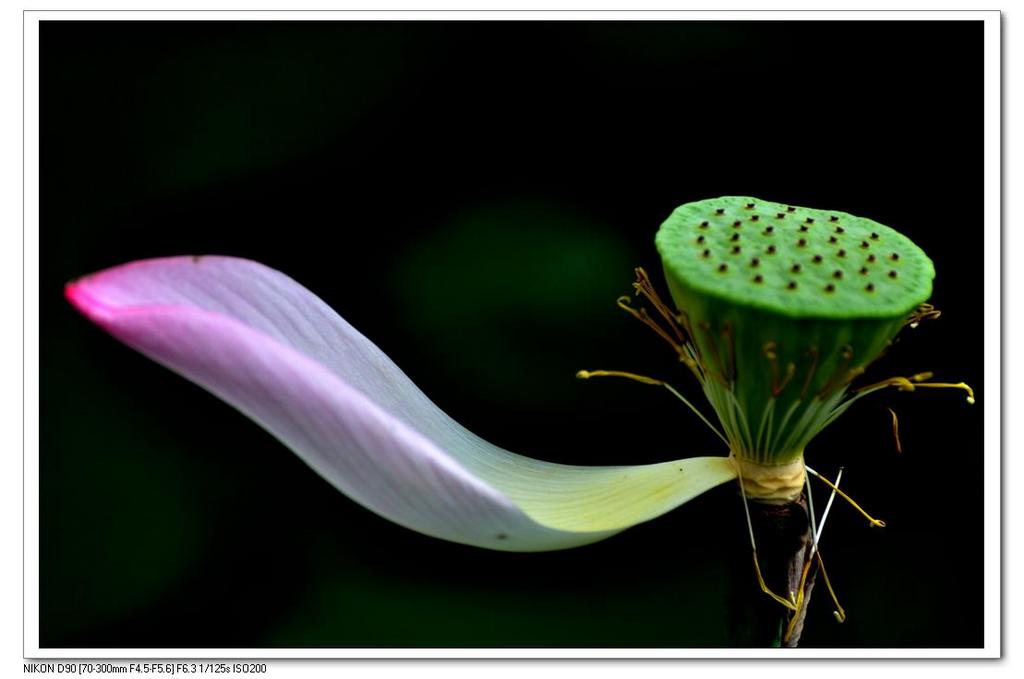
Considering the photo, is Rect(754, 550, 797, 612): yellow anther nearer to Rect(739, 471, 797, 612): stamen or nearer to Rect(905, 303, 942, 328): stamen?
Rect(739, 471, 797, 612): stamen

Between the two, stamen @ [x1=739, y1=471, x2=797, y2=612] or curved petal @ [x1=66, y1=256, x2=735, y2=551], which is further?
stamen @ [x1=739, y1=471, x2=797, y2=612]

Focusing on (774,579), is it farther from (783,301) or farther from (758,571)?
(783,301)

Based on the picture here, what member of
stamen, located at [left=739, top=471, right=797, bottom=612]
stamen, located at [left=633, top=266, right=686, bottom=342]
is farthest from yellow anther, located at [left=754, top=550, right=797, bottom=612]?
stamen, located at [left=633, top=266, right=686, bottom=342]

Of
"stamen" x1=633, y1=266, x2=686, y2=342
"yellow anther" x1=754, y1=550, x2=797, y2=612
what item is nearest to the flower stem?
"yellow anther" x1=754, y1=550, x2=797, y2=612

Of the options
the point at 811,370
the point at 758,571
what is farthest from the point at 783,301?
the point at 758,571

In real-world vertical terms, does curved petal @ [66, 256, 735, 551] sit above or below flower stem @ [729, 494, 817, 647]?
above

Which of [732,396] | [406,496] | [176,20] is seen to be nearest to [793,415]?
[732,396]
